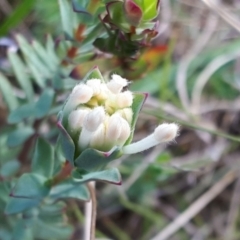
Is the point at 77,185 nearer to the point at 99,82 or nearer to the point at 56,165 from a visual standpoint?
the point at 56,165

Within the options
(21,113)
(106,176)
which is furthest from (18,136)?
(106,176)

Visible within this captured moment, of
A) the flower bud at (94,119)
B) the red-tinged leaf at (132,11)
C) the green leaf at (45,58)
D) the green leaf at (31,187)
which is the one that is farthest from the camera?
the green leaf at (45,58)

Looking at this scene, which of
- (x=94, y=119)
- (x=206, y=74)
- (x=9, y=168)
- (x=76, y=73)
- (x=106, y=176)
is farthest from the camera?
(x=206, y=74)

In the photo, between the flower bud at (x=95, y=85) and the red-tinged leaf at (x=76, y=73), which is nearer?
the flower bud at (x=95, y=85)

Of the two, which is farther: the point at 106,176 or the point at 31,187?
the point at 31,187

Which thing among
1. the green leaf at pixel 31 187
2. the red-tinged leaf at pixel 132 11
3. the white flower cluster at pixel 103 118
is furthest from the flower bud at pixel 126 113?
the green leaf at pixel 31 187

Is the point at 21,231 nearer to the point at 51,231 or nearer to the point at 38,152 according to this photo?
the point at 51,231

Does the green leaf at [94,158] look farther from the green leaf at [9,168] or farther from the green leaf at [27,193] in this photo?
the green leaf at [9,168]
